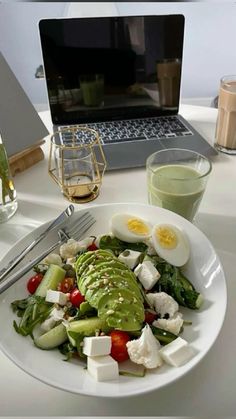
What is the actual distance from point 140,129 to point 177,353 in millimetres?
842

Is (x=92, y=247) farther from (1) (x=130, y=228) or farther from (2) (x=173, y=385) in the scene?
(2) (x=173, y=385)

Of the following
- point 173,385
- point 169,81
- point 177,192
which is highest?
point 169,81

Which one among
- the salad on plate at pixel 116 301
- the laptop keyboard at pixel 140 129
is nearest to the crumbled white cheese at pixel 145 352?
the salad on plate at pixel 116 301

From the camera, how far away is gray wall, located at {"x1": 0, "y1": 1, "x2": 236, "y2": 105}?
2.18 meters

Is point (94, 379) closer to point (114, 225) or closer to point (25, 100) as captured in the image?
point (114, 225)

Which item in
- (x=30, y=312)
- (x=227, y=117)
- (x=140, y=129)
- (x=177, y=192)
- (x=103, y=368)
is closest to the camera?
(x=103, y=368)

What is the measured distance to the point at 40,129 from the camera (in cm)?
113

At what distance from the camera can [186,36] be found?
2311mm

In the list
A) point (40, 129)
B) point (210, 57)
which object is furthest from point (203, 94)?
point (40, 129)

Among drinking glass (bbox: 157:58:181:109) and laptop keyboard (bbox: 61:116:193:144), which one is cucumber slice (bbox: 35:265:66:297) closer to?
laptop keyboard (bbox: 61:116:193:144)

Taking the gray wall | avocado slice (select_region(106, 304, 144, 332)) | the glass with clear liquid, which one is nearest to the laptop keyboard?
the glass with clear liquid

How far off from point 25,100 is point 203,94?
177 cm

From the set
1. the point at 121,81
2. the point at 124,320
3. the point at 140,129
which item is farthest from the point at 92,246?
the point at 121,81

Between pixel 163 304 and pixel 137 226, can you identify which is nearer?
pixel 163 304
